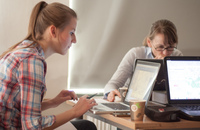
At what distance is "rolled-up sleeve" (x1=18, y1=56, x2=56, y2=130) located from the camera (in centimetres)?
137

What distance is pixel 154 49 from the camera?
238cm

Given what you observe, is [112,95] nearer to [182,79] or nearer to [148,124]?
[182,79]

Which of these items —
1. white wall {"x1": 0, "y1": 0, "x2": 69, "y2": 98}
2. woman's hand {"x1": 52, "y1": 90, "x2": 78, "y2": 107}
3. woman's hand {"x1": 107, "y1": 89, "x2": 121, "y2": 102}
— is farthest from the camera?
white wall {"x1": 0, "y1": 0, "x2": 69, "y2": 98}

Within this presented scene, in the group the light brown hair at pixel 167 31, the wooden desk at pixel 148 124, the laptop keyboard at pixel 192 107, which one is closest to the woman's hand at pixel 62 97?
the wooden desk at pixel 148 124

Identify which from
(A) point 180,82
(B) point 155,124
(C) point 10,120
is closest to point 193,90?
(A) point 180,82

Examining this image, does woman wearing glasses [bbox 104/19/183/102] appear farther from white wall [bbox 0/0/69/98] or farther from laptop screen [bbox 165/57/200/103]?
white wall [bbox 0/0/69/98]

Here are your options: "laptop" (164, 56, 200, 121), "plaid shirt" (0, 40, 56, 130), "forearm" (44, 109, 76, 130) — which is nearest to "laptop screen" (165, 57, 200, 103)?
"laptop" (164, 56, 200, 121)

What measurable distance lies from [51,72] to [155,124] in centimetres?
171

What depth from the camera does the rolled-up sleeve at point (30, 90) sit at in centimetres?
137

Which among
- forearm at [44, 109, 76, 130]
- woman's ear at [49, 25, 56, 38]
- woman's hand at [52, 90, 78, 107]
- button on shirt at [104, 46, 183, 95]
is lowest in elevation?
forearm at [44, 109, 76, 130]

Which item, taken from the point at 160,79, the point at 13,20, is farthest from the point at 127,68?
the point at 13,20

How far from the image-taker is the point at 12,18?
279cm

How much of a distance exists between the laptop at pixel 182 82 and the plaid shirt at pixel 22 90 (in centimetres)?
68

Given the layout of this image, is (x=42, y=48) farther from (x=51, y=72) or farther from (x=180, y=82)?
(x=51, y=72)
